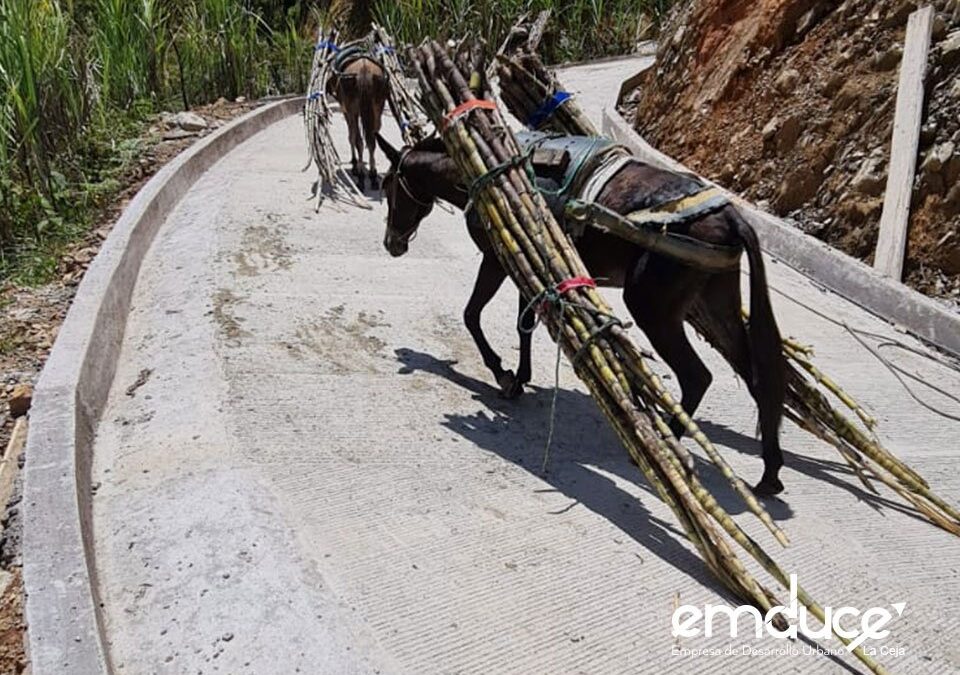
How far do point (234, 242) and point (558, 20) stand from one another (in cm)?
1367

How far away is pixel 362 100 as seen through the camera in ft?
33.2

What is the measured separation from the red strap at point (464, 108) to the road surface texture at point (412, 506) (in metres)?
1.49

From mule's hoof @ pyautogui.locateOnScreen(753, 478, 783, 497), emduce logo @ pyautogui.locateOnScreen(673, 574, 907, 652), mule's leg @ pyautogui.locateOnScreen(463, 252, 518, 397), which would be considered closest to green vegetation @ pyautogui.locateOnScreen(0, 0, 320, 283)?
mule's leg @ pyautogui.locateOnScreen(463, 252, 518, 397)

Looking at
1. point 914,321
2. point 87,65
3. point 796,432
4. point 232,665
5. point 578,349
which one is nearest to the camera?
point 232,665

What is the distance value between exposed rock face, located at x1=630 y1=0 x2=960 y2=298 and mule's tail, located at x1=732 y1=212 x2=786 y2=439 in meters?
3.25

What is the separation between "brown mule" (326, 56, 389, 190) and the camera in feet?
33.1

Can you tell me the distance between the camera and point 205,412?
4.71 meters

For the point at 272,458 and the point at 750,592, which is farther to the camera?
the point at 272,458

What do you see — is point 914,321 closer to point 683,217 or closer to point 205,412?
point 683,217

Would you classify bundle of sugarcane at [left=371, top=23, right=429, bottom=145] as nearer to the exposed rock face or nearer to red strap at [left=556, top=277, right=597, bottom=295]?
the exposed rock face

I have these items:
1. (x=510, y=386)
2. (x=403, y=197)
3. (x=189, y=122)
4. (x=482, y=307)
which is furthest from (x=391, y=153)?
(x=189, y=122)

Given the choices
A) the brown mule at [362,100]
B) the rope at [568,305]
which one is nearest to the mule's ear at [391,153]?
the rope at [568,305]

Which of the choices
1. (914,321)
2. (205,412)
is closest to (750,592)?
(205,412)

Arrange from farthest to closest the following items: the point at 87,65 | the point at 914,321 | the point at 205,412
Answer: the point at 87,65 < the point at 914,321 < the point at 205,412
